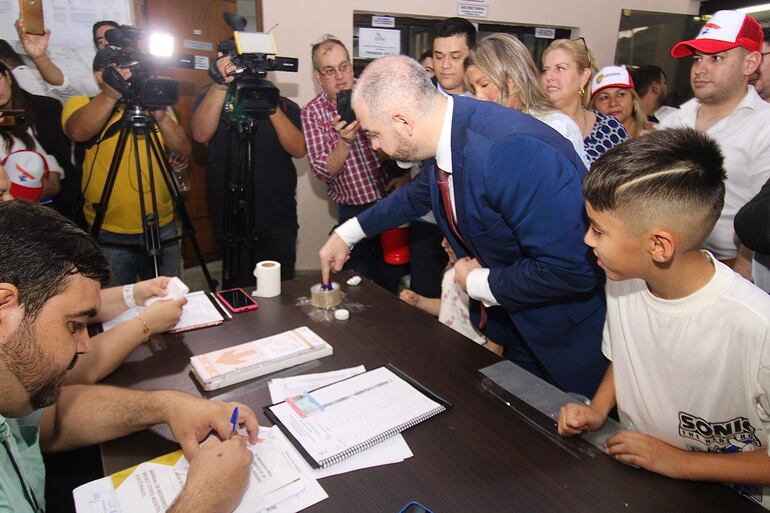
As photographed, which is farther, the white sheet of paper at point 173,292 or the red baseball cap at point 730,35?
the red baseball cap at point 730,35

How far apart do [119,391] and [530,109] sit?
1.72 m

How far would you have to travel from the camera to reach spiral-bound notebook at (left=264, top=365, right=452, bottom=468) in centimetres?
101

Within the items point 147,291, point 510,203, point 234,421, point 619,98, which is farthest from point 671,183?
point 619,98

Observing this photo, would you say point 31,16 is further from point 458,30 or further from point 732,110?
point 732,110

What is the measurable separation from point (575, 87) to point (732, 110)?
65 centimetres

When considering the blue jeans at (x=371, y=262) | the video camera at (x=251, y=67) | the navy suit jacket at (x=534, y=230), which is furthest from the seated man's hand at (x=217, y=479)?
the blue jeans at (x=371, y=262)

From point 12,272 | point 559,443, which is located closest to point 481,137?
point 559,443

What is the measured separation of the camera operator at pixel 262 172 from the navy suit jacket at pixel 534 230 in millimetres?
1382

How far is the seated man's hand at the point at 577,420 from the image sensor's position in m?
1.04

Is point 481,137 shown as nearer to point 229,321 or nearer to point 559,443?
point 559,443

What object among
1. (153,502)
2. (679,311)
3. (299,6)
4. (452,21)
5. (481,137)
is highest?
(299,6)

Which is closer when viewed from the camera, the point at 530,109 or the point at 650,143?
the point at 650,143

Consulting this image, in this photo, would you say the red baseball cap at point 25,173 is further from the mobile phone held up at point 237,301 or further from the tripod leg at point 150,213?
the mobile phone held up at point 237,301

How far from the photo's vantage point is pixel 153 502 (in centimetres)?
88
